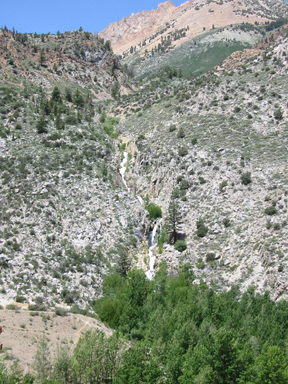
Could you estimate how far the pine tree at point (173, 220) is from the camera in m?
59.7

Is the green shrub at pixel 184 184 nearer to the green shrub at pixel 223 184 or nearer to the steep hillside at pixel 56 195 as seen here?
the green shrub at pixel 223 184

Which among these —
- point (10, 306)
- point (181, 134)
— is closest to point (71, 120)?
point (181, 134)

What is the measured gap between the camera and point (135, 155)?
81250 mm

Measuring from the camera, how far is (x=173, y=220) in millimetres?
59719

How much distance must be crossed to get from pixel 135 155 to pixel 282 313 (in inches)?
1905

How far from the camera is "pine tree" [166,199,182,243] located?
5968cm

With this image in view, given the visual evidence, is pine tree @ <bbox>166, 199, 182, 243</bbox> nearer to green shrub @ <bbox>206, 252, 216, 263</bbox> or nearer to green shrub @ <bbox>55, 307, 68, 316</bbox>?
green shrub @ <bbox>206, 252, 216, 263</bbox>

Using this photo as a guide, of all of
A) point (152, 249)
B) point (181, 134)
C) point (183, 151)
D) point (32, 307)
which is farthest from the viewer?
point (181, 134)

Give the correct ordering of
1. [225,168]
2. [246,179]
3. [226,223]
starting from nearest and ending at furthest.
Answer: [226,223], [246,179], [225,168]

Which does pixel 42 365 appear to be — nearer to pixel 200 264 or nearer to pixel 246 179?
pixel 200 264

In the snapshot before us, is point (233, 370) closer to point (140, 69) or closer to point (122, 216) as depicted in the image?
point (122, 216)

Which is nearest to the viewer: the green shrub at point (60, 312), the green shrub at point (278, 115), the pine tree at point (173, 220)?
the green shrub at point (60, 312)

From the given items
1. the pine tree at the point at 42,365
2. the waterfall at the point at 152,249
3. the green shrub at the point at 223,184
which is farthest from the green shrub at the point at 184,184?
the pine tree at the point at 42,365

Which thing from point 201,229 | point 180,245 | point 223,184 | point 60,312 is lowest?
point 60,312
